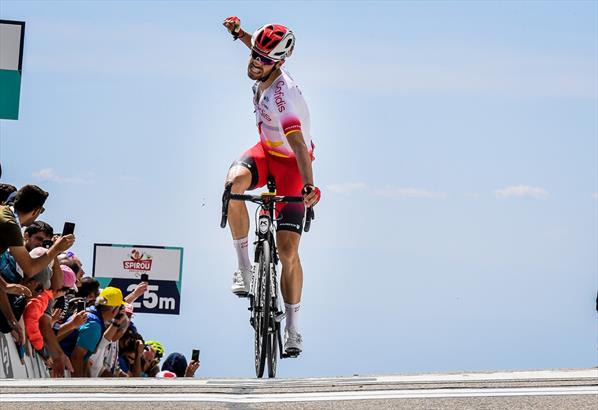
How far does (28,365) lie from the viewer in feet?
38.7

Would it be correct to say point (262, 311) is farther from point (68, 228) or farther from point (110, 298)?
point (110, 298)

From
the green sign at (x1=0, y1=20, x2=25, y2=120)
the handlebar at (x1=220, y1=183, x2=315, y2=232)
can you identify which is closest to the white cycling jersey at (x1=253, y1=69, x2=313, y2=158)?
the handlebar at (x1=220, y1=183, x2=315, y2=232)

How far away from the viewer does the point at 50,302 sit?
1259cm

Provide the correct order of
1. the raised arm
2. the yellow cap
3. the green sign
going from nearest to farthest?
the raised arm → the yellow cap → the green sign

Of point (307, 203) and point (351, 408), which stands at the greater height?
point (307, 203)

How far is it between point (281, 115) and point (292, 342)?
2.02 meters

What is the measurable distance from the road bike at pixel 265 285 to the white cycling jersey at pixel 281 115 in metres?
0.48

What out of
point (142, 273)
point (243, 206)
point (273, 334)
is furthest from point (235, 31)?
point (142, 273)

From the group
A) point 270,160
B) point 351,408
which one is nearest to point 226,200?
point 270,160

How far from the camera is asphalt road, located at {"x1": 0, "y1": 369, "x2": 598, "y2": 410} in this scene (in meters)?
7.18

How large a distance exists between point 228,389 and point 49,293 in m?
4.53

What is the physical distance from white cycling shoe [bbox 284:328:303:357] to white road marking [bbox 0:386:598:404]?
3.93 metres

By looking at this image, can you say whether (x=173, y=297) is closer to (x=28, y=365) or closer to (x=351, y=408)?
(x=28, y=365)

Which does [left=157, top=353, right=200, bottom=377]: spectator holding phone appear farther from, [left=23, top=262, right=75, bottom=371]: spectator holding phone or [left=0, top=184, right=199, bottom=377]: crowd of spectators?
[left=23, top=262, right=75, bottom=371]: spectator holding phone
